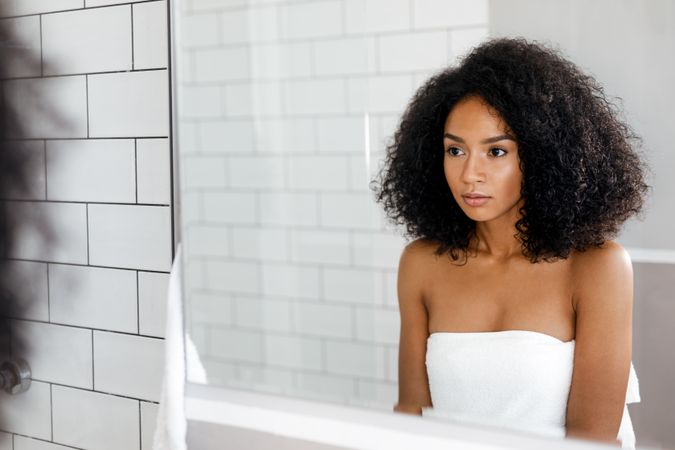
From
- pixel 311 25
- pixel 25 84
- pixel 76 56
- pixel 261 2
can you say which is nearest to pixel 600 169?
pixel 311 25

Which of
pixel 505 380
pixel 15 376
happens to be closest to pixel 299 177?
pixel 505 380

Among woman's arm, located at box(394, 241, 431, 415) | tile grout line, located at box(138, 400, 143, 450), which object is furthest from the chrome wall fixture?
woman's arm, located at box(394, 241, 431, 415)

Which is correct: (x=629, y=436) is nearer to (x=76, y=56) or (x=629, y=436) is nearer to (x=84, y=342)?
(x=84, y=342)

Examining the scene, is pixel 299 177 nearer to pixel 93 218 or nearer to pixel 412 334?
pixel 412 334

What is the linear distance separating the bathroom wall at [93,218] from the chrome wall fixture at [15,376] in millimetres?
18

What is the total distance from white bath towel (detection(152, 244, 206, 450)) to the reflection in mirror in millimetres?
19

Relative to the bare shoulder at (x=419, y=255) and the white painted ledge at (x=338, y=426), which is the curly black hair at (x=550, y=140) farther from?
the white painted ledge at (x=338, y=426)

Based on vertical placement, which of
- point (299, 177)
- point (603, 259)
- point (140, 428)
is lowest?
point (140, 428)

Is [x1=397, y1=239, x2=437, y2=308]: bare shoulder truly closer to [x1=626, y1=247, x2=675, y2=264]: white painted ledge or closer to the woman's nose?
the woman's nose

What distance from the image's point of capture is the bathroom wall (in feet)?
4.06

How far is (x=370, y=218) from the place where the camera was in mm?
1031

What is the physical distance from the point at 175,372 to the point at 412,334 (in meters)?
0.41

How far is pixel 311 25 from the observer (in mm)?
1074

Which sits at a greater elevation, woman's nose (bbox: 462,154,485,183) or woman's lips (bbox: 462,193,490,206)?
woman's nose (bbox: 462,154,485,183)
